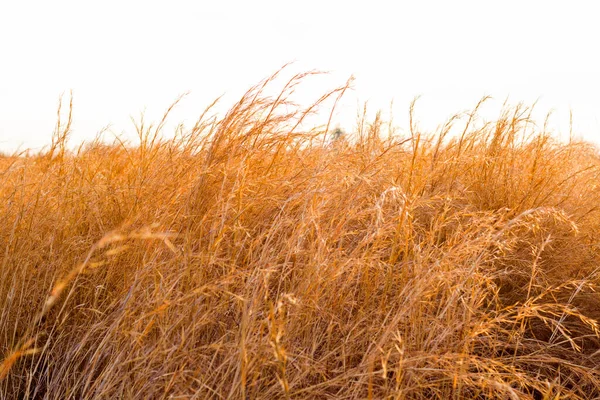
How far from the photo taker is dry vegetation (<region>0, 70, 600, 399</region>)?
4.87ft

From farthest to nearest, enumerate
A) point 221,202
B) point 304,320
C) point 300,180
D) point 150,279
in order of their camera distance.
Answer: point 300,180 → point 221,202 → point 150,279 → point 304,320

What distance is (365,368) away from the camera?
1492mm

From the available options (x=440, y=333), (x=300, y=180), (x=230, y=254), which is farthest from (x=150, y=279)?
(x=440, y=333)

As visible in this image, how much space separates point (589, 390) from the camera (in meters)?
1.94

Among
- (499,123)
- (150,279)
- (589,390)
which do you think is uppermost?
(499,123)

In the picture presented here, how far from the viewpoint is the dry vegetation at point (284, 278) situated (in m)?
1.48

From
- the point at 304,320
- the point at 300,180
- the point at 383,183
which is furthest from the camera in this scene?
the point at 383,183

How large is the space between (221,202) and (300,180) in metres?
0.35

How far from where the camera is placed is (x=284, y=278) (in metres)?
1.56

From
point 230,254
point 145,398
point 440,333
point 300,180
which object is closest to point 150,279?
point 230,254

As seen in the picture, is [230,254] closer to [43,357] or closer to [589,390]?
[43,357]

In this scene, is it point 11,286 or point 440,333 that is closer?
point 440,333

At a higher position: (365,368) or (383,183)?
(383,183)

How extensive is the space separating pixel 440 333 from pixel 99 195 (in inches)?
56.7
